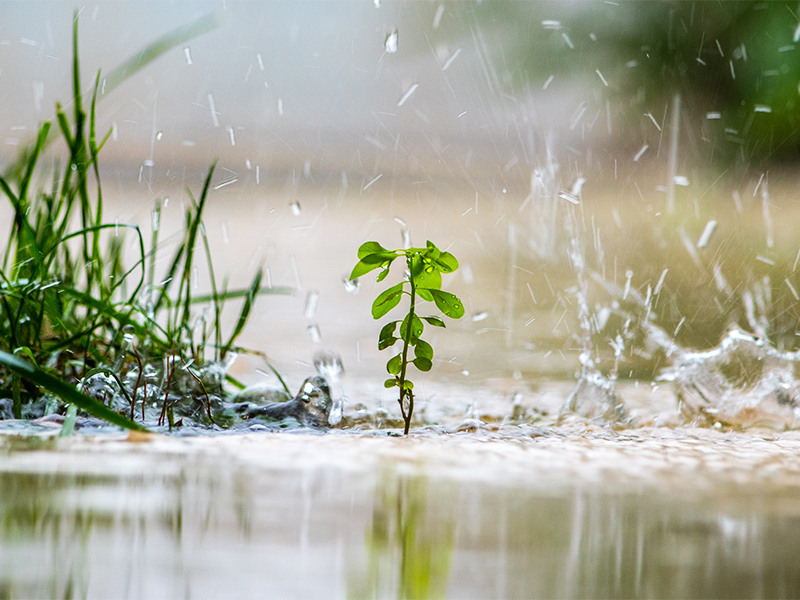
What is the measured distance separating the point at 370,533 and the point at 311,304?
121 centimetres

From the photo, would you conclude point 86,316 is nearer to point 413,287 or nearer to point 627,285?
point 413,287

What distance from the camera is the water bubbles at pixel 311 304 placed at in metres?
1.44

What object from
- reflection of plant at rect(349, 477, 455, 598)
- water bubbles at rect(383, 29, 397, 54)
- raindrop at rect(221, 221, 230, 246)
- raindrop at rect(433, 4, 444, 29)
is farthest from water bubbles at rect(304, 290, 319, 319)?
reflection of plant at rect(349, 477, 455, 598)

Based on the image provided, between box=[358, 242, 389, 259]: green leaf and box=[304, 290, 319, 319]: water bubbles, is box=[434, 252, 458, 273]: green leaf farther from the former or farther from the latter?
box=[304, 290, 319, 319]: water bubbles

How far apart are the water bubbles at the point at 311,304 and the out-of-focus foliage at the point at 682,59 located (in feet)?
2.36

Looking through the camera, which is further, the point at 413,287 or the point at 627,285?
the point at 627,285

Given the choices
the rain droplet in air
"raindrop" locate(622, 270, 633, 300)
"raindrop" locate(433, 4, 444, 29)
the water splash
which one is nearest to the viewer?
the water splash

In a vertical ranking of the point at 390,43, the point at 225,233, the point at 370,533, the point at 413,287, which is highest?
the point at 390,43

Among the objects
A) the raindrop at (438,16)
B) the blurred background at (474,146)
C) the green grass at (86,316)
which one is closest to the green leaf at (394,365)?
the green grass at (86,316)

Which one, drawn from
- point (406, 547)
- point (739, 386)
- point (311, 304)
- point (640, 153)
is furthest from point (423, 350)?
point (640, 153)

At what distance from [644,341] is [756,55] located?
862 mm

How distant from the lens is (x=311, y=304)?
1472mm

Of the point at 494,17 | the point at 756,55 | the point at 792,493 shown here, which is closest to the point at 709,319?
the point at 756,55

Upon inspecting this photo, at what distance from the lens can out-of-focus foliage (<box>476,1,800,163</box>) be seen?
1.67 m
